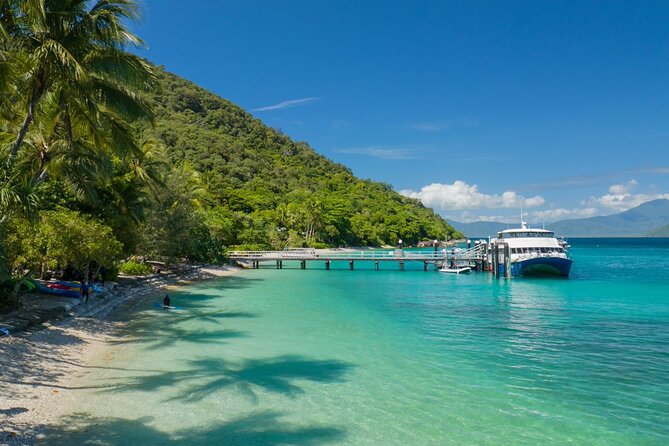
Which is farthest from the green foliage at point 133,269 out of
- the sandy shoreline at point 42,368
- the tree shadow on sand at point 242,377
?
the tree shadow on sand at point 242,377

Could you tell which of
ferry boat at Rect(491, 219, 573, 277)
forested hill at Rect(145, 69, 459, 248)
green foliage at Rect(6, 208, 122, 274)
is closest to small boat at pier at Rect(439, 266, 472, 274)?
ferry boat at Rect(491, 219, 573, 277)

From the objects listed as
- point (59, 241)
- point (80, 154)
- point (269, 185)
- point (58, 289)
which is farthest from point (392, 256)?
point (269, 185)

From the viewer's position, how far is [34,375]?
10.5 metres

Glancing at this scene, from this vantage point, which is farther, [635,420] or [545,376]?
[545,376]

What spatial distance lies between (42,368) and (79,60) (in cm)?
858

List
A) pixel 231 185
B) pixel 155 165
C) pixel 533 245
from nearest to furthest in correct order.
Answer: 1. pixel 155 165
2. pixel 533 245
3. pixel 231 185

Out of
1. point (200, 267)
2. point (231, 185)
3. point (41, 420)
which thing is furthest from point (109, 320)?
point (231, 185)

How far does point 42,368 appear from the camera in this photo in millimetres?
11117

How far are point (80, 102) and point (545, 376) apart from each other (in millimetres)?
16189

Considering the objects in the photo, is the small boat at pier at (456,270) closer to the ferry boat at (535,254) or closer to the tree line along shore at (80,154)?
the ferry boat at (535,254)

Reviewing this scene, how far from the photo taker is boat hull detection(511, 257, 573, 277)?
1635 inches

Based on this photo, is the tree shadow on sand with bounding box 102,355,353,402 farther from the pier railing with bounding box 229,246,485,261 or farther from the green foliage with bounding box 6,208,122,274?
the pier railing with bounding box 229,246,485,261

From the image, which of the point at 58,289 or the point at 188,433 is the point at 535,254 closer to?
the point at 58,289

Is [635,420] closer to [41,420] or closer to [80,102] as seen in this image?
[41,420]
